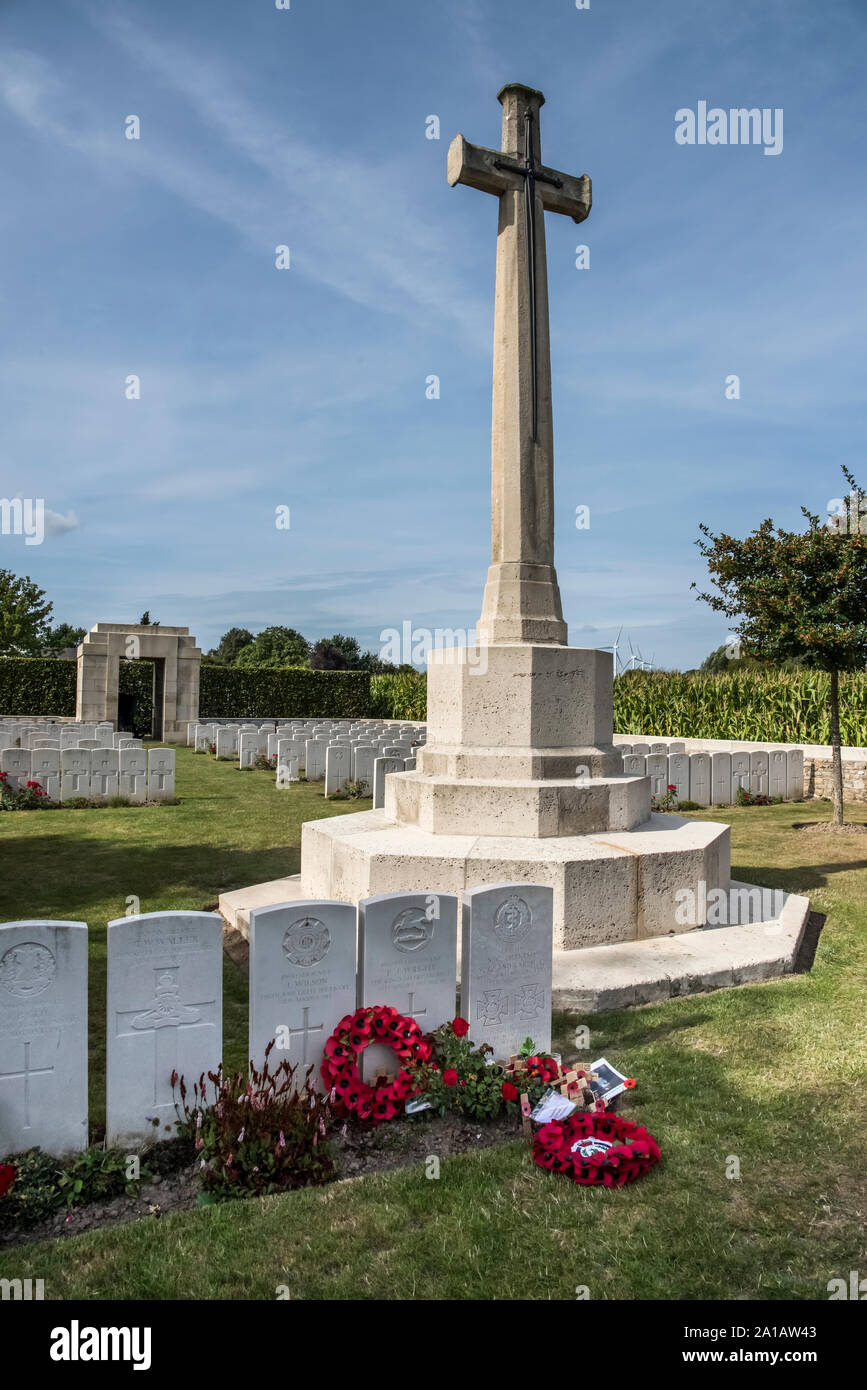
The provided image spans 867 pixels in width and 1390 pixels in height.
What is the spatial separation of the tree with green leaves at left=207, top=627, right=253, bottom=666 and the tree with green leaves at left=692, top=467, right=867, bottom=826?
224 feet

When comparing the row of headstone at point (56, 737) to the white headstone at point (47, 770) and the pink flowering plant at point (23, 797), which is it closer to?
the white headstone at point (47, 770)

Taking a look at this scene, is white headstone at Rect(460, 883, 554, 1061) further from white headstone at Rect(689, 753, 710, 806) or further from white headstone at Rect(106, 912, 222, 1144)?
white headstone at Rect(689, 753, 710, 806)

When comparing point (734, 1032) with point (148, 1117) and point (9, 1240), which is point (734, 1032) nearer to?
point (148, 1117)

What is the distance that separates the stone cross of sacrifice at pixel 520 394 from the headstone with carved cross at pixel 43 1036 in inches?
153

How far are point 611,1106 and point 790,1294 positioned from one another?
1.06 m

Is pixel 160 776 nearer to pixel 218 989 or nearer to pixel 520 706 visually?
pixel 520 706

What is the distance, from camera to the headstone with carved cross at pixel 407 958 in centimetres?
343

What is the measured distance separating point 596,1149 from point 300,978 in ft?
4.11

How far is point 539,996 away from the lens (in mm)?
3660

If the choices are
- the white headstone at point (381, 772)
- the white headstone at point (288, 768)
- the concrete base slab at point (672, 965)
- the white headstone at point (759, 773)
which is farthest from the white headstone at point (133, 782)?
the white headstone at point (759, 773)

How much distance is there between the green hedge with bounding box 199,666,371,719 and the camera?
31.9m

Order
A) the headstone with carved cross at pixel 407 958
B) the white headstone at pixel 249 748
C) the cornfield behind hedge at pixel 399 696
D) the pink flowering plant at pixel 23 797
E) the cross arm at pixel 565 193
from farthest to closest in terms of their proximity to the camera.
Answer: the cornfield behind hedge at pixel 399 696 → the white headstone at pixel 249 748 → the pink flowering plant at pixel 23 797 → the cross arm at pixel 565 193 → the headstone with carved cross at pixel 407 958

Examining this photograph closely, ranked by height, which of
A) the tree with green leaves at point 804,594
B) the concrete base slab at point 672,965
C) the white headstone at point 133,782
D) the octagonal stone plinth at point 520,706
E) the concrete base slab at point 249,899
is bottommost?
the concrete base slab at point 672,965
